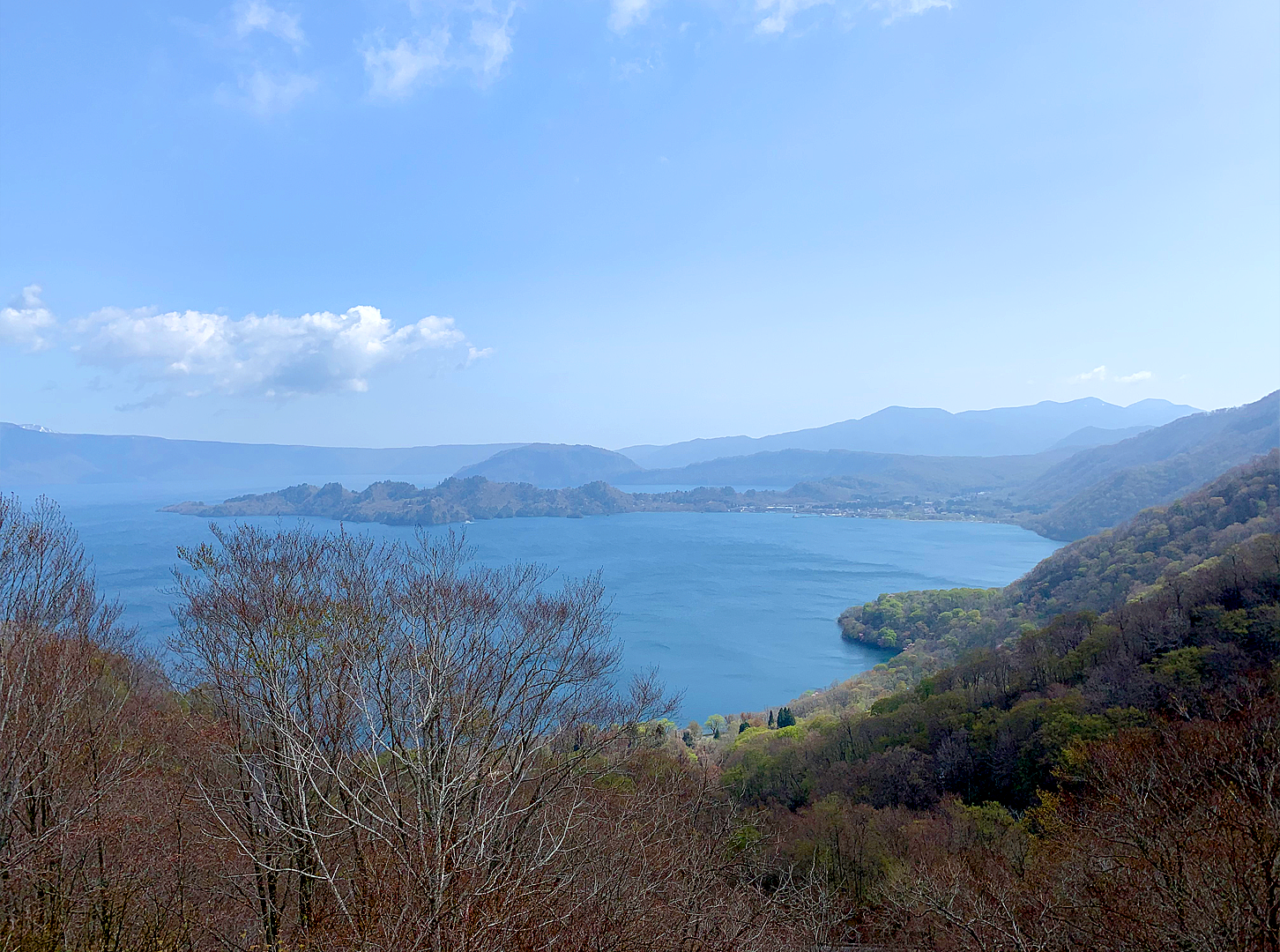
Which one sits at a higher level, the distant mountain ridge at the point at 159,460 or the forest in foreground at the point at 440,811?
the distant mountain ridge at the point at 159,460

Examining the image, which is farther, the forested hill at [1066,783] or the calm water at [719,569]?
the calm water at [719,569]

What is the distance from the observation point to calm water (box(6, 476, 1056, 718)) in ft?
100

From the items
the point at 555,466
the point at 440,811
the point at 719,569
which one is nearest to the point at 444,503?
the point at 719,569

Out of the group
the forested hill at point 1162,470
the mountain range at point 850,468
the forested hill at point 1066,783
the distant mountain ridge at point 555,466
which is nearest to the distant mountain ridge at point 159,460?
the mountain range at point 850,468

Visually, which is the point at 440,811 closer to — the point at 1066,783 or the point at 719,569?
the point at 1066,783

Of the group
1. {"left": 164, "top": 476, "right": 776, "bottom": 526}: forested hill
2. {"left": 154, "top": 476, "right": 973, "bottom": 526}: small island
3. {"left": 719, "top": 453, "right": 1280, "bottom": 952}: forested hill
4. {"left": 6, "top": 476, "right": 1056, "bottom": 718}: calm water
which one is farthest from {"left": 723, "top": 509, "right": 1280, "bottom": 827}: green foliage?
{"left": 164, "top": 476, "right": 776, "bottom": 526}: forested hill

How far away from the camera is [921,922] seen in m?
7.88

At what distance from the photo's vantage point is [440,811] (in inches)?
157

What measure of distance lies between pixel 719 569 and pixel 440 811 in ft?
162

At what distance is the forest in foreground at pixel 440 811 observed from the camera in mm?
4125

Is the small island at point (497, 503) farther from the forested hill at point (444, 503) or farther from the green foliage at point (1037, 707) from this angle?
the green foliage at point (1037, 707)

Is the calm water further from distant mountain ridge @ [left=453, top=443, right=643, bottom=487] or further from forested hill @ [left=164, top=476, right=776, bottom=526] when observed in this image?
distant mountain ridge @ [left=453, top=443, right=643, bottom=487]

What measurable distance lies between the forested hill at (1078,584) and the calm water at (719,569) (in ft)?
9.09

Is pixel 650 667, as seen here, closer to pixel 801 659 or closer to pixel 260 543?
pixel 801 659
